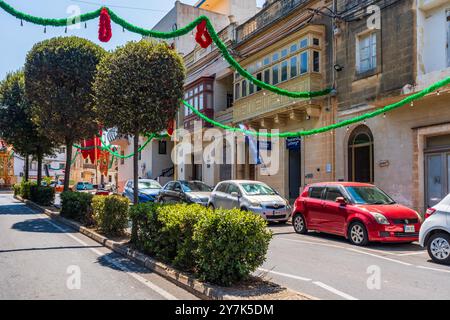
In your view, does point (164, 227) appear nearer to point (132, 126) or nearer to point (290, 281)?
point (290, 281)

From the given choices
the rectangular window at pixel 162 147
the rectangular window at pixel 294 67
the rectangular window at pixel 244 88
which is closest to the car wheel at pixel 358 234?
the rectangular window at pixel 294 67

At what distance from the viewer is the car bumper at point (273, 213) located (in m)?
14.7

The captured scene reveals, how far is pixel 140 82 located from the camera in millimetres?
10031

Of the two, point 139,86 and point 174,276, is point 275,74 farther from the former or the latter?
point 174,276

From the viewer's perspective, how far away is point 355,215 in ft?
35.9

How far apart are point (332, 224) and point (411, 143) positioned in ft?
17.6

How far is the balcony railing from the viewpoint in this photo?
20.3 meters

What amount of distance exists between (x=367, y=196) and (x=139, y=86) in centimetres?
669

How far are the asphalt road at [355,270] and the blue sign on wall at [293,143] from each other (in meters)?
9.53

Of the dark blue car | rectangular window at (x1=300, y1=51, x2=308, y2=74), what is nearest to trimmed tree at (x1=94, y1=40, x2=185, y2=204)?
rectangular window at (x1=300, y1=51, x2=308, y2=74)

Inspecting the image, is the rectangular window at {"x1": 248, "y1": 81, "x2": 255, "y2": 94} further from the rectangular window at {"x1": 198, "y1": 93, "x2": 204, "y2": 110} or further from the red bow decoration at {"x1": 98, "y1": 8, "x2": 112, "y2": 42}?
the red bow decoration at {"x1": 98, "y1": 8, "x2": 112, "y2": 42}

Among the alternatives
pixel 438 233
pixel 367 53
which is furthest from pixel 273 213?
pixel 367 53

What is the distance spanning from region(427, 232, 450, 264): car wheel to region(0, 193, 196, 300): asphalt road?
Answer: 217 inches
